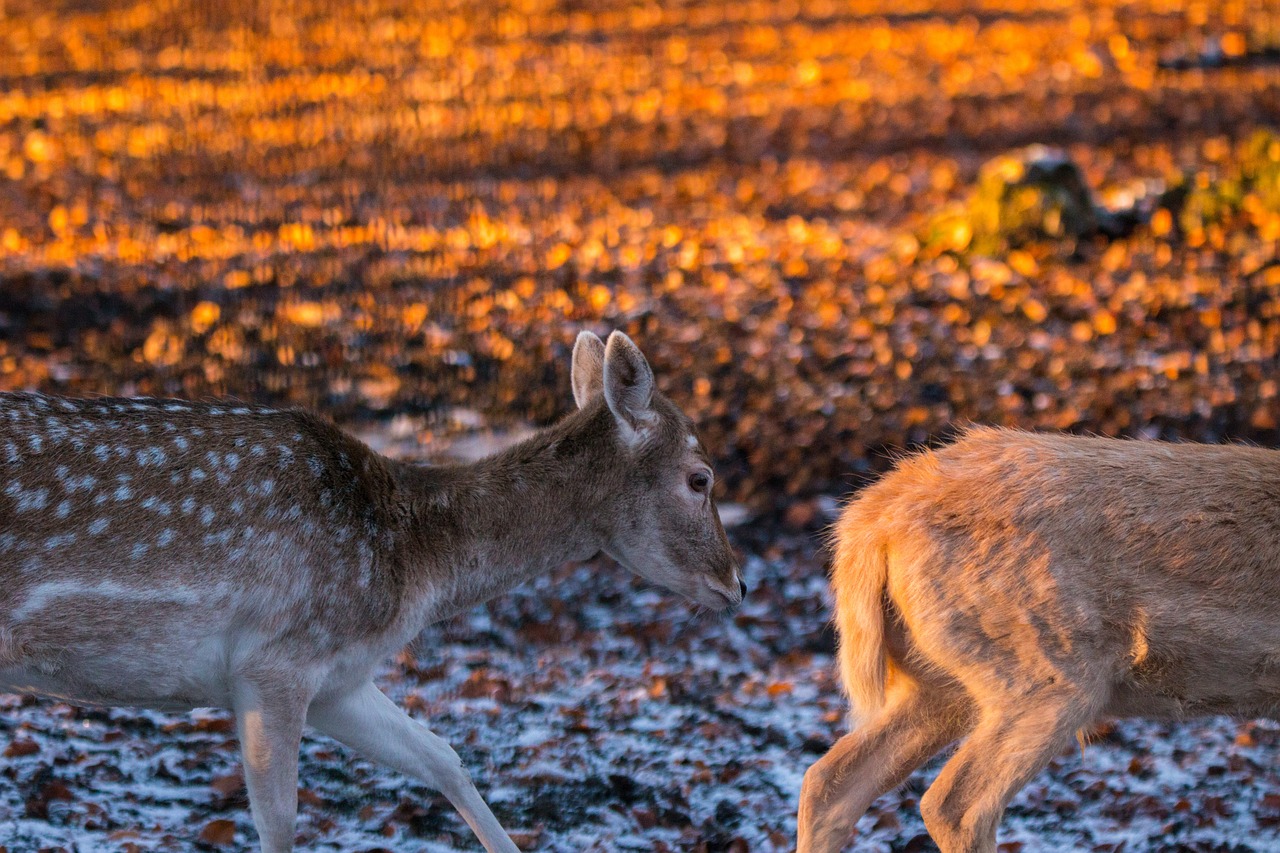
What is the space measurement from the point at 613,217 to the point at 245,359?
484 cm

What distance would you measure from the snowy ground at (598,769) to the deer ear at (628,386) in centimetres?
153

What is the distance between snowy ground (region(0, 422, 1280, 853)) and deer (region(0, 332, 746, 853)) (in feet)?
2.51

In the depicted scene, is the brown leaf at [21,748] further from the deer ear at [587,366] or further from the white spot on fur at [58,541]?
the deer ear at [587,366]

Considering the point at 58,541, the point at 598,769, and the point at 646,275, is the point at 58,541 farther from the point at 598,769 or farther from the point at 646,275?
the point at 646,275

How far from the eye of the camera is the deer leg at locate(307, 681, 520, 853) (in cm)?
468

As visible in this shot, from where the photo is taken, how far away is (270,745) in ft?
14.2

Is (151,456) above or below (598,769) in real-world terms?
above

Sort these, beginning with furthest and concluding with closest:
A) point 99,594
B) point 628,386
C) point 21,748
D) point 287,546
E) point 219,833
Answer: point 21,748 < point 219,833 < point 628,386 < point 287,546 < point 99,594

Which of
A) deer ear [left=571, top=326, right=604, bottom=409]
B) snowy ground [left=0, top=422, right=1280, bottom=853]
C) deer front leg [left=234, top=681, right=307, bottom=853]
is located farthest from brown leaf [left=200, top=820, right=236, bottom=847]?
deer ear [left=571, top=326, right=604, bottom=409]

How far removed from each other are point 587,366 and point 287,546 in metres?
1.30

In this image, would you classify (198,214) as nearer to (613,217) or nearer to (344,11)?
(613,217)

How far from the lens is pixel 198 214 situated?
13500mm

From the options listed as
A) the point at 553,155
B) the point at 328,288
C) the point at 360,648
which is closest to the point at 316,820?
the point at 360,648

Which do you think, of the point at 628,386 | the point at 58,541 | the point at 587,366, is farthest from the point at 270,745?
the point at 587,366
